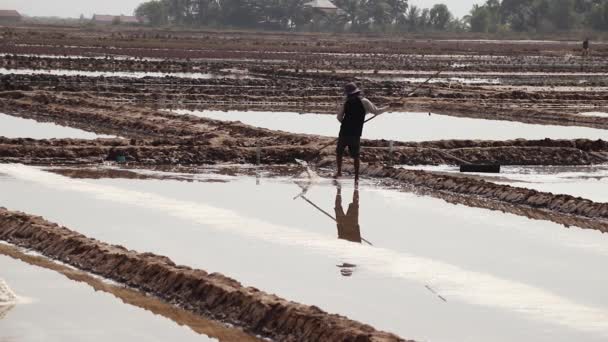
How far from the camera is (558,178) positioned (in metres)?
14.7

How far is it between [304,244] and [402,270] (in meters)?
1.23

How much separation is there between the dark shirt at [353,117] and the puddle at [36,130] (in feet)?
16.3

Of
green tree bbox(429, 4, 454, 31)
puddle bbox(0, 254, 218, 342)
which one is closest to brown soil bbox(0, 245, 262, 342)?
puddle bbox(0, 254, 218, 342)

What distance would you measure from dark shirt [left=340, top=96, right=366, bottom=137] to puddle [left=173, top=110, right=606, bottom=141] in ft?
14.4

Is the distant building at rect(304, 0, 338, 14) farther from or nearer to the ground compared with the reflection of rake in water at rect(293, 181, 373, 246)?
nearer to the ground

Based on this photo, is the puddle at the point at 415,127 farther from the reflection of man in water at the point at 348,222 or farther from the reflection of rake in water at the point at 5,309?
the reflection of rake in water at the point at 5,309

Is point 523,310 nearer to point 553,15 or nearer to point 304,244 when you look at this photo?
point 304,244

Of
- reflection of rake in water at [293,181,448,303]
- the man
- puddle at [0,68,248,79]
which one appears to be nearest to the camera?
reflection of rake in water at [293,181,448,303]

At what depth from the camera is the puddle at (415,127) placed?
62.2 ft

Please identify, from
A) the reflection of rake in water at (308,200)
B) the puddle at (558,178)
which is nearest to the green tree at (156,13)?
the puddle at (558,178)

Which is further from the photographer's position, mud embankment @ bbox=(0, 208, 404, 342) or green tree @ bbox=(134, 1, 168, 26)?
green tree @ bbox=(134, 1, 168, 26)

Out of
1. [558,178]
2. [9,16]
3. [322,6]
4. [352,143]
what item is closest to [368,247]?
[352,143]

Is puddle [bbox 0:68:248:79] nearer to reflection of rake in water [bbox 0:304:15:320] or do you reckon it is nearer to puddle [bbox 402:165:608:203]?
puddle [bbox 402:165:608:203]

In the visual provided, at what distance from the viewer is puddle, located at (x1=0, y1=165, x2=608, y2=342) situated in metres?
7.70
